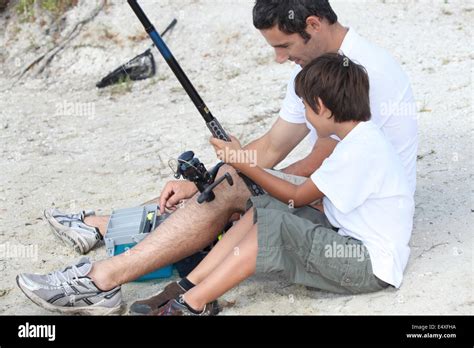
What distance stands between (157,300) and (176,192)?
2.24 feet

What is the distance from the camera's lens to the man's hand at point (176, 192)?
407 cm

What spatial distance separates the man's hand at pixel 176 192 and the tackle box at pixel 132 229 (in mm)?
117

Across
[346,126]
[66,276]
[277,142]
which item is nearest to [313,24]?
[346,126]

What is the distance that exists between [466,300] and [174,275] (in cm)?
145

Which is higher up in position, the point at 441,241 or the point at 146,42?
the point at 441,241

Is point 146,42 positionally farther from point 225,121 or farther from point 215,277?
point 215,277

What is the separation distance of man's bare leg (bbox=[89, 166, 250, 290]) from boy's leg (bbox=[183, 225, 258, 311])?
33 centimetres

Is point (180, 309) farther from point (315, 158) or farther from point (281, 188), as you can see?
point (315, 158)

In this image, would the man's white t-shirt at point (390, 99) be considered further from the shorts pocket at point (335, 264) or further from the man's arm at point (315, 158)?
the shorts pocket at point (335, 264)

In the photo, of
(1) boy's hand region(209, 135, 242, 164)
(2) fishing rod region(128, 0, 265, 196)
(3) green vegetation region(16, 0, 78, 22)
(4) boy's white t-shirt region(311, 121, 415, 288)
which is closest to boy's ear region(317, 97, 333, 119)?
(4) boy's white t-shirt region(311, 121, 415, 288)

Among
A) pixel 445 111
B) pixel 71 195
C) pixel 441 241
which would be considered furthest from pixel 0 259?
pixel 445 111

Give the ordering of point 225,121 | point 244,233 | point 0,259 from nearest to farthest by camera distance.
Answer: point 244,233 < point 0,259 < point 225,121

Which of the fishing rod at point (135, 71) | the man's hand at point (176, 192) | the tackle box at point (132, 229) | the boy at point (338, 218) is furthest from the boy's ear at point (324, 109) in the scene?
the fishing rod at point (135, 71)

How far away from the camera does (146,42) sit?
7.68 m
